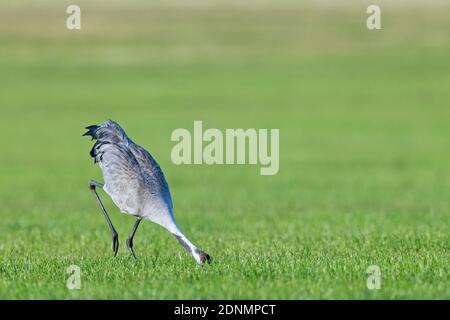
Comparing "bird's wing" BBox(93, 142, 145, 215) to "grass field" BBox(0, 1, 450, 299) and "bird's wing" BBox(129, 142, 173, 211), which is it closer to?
"bird's wing" BBox(129, 142, 173, 211)

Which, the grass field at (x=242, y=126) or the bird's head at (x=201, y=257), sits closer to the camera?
the bird's head at (x=201, y=257)

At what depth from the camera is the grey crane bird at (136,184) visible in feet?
35.7

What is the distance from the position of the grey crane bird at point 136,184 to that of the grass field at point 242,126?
0.54 m

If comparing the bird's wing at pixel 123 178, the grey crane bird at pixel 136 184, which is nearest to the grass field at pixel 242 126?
the grey crane bird at pixel 136 184

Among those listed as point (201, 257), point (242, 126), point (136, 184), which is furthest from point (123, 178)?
point (242, 126)

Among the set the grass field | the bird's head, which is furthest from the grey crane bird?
the grass field

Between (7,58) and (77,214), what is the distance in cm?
6035

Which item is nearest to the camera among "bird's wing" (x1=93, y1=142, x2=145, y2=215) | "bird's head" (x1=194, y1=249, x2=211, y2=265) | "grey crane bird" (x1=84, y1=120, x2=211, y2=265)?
"bird's head" (x1=194, y1=249, x2=211, y2=265)

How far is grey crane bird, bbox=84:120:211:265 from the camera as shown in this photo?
10.9m

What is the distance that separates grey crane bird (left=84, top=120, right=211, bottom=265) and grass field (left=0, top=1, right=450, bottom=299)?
54 cm

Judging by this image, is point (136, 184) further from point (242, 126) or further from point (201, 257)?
point (242, 126)

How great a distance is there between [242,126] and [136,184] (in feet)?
105

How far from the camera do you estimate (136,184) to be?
1109 cm

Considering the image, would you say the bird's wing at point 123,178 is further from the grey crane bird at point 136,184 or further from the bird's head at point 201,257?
the bird's head at point 201,257
